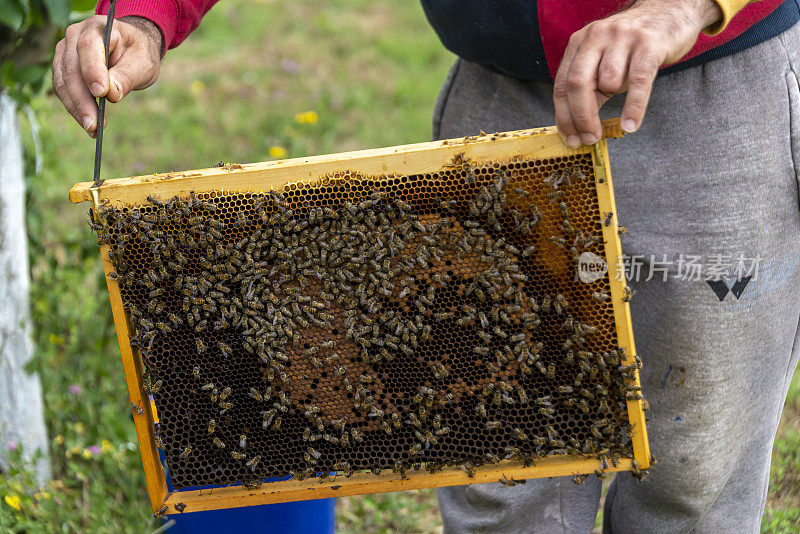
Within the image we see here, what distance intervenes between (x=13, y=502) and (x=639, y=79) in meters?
3.22

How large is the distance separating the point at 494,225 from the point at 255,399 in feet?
3.40

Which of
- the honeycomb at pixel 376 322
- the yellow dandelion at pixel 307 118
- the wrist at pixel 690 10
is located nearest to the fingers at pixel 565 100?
the honeycomb at pixel 376 322

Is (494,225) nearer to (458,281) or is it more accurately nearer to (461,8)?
(458,281)

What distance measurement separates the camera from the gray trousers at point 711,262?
258 centimetres

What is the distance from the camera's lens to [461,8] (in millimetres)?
2730

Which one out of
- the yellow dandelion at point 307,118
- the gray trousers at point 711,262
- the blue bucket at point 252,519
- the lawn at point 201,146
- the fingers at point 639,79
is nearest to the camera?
the fingers at point 639,79

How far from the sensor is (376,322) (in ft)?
8.39

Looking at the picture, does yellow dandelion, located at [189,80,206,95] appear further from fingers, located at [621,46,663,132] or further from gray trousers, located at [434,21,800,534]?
fingers, located at [621,46,663,132]

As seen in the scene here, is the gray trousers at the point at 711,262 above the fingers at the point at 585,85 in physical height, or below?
below

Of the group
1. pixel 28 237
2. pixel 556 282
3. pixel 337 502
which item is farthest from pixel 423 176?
pixel 28 237

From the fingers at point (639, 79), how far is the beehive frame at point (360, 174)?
0.15 metres

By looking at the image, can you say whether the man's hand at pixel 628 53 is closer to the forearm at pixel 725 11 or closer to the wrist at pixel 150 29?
the forearm at pixel 725 11

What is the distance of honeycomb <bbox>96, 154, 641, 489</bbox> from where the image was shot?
2.45 meters

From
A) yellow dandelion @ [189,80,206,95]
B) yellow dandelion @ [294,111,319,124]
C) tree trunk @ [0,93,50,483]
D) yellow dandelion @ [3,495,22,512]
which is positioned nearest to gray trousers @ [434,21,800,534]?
tree trunk @ [0,93,50,483]
